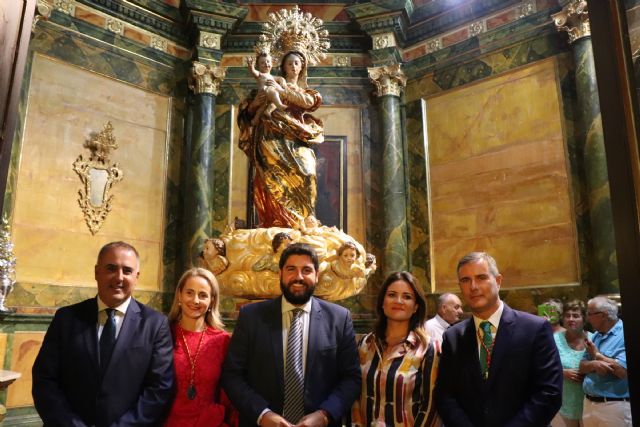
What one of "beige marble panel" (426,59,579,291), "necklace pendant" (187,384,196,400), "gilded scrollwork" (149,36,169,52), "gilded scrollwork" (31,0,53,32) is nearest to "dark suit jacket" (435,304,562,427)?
"necklace pendant" (187,384,196,400)

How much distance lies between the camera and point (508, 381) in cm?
256

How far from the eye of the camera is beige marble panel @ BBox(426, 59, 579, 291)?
7578 mm

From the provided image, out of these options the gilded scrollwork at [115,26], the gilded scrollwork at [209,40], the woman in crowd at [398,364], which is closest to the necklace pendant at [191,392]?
the woman in crowd at [398,364]

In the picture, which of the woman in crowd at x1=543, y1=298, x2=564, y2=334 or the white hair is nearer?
the white hair

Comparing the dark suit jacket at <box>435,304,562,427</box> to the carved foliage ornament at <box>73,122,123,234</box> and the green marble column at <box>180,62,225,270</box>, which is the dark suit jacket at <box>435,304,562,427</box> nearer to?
the green marble column at <box>180,62,225,270</box>

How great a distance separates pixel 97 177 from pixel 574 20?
6.93 meters

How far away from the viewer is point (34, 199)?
24.5 feet

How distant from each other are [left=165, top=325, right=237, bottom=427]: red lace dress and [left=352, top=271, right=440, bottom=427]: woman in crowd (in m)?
0.69

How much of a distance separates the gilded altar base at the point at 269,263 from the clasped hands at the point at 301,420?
210cm

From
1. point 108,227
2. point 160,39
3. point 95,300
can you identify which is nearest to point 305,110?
point 95,300

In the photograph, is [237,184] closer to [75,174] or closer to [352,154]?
[352,154]

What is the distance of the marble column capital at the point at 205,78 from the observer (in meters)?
9.05

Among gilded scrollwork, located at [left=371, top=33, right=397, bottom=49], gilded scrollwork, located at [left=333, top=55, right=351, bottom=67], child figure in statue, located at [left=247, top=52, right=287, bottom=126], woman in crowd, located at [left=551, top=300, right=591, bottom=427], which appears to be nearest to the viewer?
woman in crowd, located at [left=551, top=300, right=591, bottom=427]

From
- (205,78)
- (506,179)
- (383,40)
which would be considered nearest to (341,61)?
(383,40)
